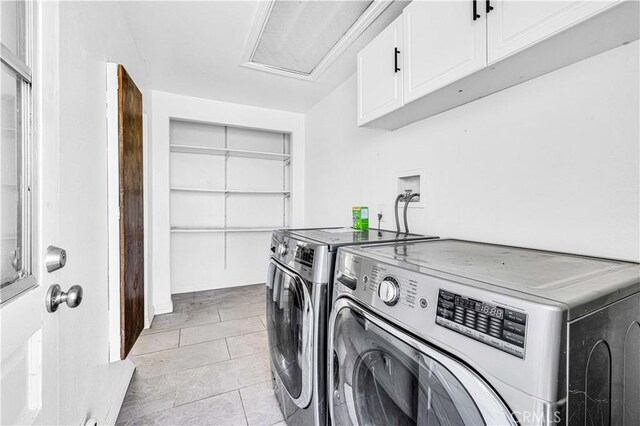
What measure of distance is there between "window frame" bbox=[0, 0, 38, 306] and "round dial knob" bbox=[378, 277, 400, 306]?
93 cm

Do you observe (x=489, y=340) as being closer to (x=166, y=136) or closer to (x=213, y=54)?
(x=213, y=54)

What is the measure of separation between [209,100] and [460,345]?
357cm

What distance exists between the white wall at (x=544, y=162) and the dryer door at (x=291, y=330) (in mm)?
946

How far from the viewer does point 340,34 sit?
2.00 m

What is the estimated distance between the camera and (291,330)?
1.37 metres

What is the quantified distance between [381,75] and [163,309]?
3126 mm

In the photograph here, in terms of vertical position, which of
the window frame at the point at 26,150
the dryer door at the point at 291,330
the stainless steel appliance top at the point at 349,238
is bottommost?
the dryer door at the point at 291,330

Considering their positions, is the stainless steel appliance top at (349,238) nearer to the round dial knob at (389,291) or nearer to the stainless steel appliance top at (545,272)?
the stainless steel appliance top at (545,272)

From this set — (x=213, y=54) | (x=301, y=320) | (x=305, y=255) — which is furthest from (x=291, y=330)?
(x=213, y=54)

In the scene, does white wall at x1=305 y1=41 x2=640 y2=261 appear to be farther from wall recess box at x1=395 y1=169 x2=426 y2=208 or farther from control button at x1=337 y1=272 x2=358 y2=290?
control button at x1=337 y1=272 x2=358 y2=290

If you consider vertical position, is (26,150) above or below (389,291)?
above

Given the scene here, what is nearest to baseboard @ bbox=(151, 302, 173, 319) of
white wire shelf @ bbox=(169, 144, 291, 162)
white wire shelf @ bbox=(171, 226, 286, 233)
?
white wire shelf @ bbox=(171, 226, 286, 233)

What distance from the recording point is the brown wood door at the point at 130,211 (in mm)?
1459

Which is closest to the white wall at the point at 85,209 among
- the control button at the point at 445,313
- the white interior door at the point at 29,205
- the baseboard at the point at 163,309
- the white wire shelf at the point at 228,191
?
the white interior door at the point at 29,205
